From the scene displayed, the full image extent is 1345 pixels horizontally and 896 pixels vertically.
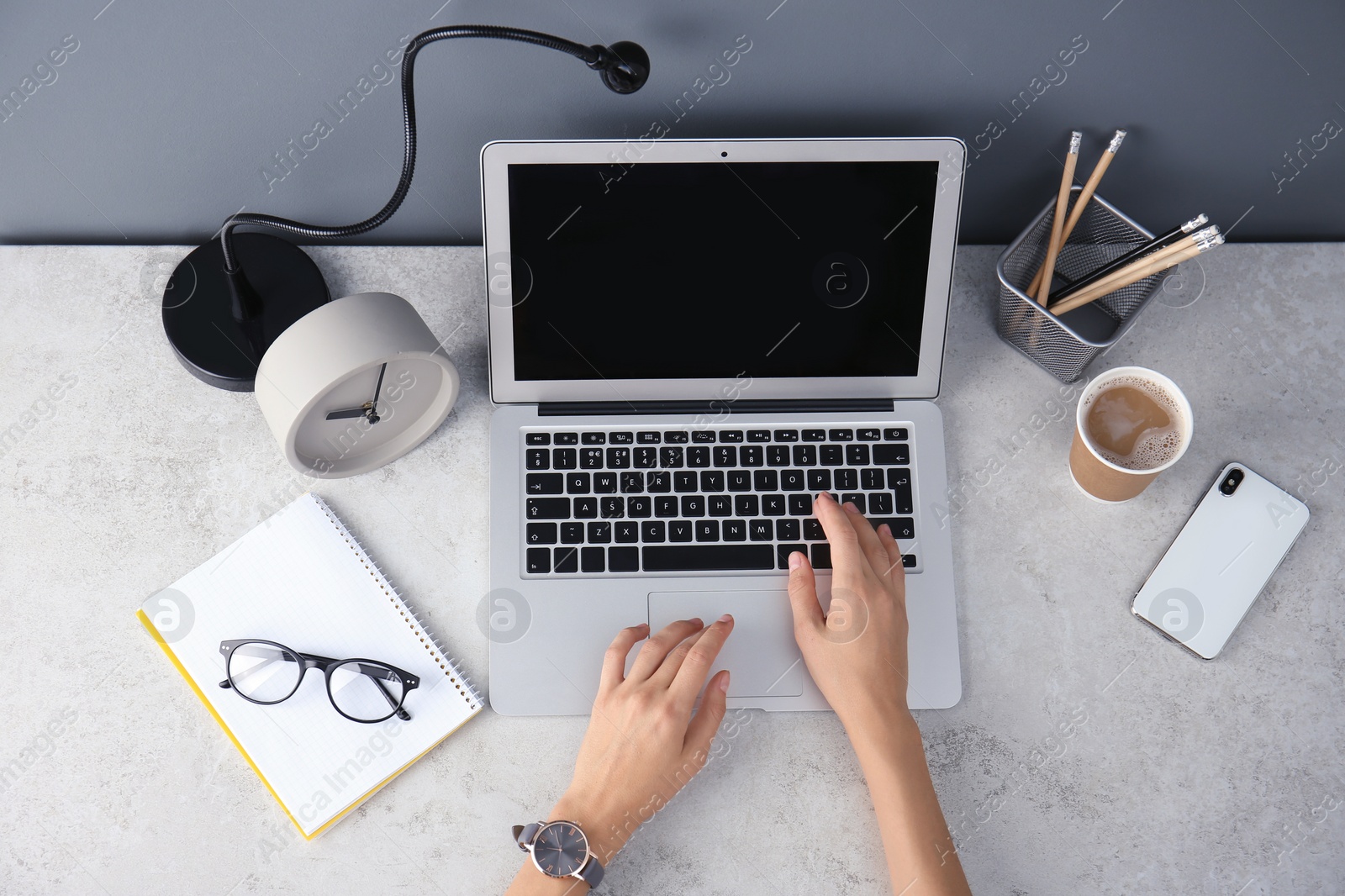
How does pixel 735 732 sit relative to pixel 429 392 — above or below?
below

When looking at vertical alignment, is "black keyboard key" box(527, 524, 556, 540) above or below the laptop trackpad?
above

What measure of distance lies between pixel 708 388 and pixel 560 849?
494 millimetres

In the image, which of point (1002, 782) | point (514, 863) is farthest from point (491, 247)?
point (1002, 782)

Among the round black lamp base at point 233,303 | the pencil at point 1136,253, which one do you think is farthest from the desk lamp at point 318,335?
the pencil at point 1136,253

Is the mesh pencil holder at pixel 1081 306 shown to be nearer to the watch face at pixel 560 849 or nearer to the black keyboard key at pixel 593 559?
the black keyboard key at pixel 593 559

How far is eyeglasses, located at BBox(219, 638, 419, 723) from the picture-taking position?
906 millimetres

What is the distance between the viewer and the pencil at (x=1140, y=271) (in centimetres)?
85

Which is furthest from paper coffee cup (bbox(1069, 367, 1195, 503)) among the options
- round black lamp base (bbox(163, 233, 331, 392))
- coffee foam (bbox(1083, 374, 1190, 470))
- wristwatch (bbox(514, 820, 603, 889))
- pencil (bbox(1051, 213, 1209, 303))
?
round black lamp base (bbox(163, 233, 331, 392))

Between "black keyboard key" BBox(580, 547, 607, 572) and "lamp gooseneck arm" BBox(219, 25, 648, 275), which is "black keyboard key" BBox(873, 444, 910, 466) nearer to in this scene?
"black keyboard key" BBox(580, 547, 607, 572)

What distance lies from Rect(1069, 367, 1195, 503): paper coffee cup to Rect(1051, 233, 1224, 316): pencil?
92 mm

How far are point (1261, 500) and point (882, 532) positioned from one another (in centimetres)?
43

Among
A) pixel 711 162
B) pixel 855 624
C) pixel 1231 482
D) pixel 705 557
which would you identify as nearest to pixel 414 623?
pixel 705 557

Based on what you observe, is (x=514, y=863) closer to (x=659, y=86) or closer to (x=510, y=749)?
(x=510, y=749)

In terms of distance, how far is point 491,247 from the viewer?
92 centimetres
